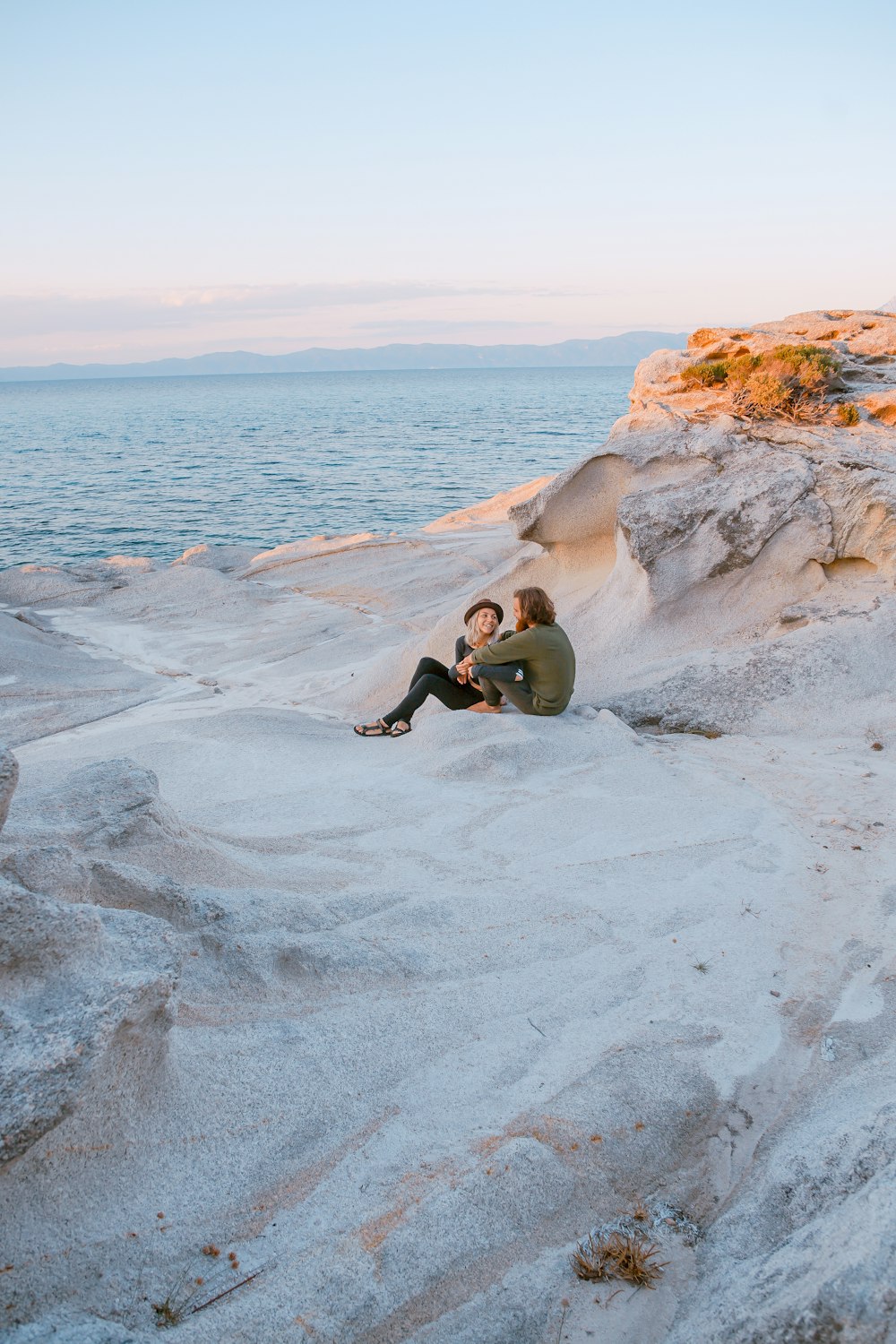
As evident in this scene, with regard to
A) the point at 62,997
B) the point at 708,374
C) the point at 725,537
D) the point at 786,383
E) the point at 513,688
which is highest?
the point at 708,374

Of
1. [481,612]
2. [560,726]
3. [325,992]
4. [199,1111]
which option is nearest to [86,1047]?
[199,1111]

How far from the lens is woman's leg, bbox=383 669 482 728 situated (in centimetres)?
695

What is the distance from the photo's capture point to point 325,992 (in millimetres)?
2998

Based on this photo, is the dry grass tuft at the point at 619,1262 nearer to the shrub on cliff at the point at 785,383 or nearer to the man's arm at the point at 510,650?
the man's arm at the point at 510,650

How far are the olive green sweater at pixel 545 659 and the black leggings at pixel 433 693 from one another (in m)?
0.74

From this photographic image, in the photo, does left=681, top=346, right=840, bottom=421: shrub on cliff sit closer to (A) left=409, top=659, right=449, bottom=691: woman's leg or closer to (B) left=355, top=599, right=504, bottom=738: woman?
(B) left=355, top=599, right=504, bottom=738: woman

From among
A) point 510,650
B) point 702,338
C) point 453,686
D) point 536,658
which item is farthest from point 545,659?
point 702,338

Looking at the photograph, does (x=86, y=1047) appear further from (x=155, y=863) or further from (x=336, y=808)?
(x=336, y=808)

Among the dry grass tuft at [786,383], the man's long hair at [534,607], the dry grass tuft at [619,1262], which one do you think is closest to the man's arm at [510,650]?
the man's long hair at [534,607]

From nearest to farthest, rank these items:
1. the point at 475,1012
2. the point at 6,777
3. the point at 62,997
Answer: the point at 62,997 → the point at 6,777 → the point at 475,1012

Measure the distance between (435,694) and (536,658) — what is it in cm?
104

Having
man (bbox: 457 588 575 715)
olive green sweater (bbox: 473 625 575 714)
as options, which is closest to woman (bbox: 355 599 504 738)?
man (bbox: 457 588 575 715)

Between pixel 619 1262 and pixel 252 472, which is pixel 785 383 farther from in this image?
pixel 252 472

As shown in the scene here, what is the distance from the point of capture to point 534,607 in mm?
6328
